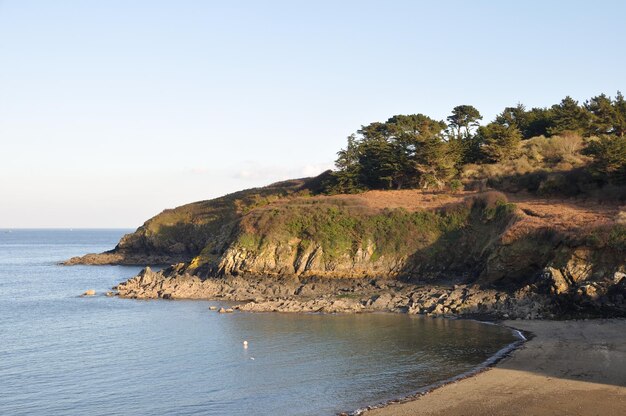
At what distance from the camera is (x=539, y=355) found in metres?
34.3

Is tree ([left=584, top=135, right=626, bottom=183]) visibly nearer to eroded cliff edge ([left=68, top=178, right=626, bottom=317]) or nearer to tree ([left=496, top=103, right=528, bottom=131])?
eroded cliff edge ([left=68, top=178, right=626, bottom=317])

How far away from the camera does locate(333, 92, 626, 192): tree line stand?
3036 inches

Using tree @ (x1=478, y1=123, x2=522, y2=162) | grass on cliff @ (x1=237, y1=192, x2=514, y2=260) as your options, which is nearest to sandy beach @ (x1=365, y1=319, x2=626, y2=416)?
grass on cliff @ (x1=237, y1=192, x2=514, y2=260)

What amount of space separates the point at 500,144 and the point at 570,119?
1369 centimetres

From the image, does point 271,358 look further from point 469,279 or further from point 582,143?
point 582,143

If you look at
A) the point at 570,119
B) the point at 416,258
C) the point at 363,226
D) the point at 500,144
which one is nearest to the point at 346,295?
the point at 416,258

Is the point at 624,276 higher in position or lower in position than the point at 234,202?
lower

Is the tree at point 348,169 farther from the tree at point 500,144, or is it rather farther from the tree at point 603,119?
the tree at point 603,119

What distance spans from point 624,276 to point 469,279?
14558 mm

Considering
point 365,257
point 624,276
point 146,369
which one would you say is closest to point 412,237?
point 365,257

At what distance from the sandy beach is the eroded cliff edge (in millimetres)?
8006

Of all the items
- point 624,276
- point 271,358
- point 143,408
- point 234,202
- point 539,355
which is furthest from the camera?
point 234,202

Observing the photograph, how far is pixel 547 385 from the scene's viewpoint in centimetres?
2875

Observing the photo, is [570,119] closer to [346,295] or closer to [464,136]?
[464,136]
